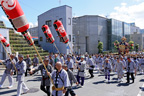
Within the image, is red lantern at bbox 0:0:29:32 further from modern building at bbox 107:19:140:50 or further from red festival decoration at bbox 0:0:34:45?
modern building at bbox 107:19:140:50

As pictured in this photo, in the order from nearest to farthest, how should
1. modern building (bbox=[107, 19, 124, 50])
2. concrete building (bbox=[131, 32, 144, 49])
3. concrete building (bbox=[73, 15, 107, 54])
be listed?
concrete building (bbox=[73, 15, 107, 54]), modern building (bbox=[107, 19, 124, 50]), concrete building (bbox=[131, 32, 144, 49])

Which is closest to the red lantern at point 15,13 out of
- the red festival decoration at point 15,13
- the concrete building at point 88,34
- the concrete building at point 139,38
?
the red festival decoration at point 15,13

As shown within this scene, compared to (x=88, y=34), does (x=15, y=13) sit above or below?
below

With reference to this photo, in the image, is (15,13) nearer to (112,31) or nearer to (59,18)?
(59,18)

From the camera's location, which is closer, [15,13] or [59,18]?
[15,13]

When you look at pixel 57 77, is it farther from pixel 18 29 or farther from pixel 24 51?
pixel 24 51

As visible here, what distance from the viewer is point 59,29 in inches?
501

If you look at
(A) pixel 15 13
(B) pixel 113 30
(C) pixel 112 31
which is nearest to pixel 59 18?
(A) pixel 15 13

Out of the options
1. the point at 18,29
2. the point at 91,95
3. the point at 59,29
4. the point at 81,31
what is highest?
the point at 81,31

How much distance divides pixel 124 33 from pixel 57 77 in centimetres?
6110

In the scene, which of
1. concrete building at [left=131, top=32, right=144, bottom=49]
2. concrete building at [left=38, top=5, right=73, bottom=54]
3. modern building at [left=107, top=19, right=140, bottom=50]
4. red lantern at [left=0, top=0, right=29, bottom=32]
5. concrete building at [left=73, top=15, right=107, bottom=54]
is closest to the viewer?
red lantern at [left=0, top=0, right=29, bottom=32]

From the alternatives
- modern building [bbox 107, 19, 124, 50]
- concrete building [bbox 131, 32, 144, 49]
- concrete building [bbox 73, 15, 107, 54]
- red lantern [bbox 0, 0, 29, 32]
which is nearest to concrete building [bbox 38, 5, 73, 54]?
concrete building [bbox 73, 15, 107, 54]

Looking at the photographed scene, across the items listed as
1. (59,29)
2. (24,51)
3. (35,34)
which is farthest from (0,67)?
(35,34)

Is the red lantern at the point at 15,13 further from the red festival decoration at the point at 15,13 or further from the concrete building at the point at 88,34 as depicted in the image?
the concrete building at the point at 88,34
